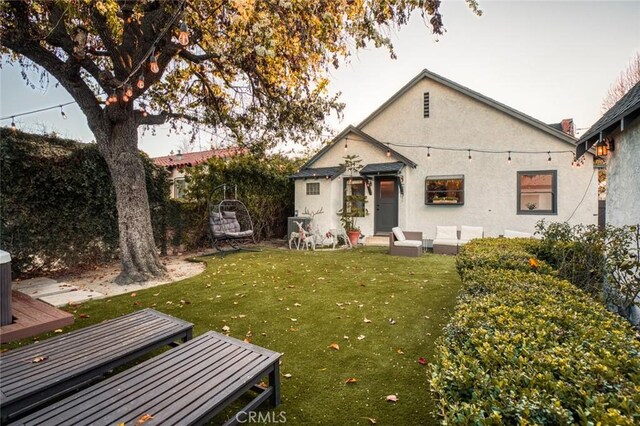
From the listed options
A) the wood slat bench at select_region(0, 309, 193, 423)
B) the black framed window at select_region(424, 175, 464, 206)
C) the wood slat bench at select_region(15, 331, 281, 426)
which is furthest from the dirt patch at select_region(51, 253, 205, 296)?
the black framed window at select_region(424, 175, 464, 206)

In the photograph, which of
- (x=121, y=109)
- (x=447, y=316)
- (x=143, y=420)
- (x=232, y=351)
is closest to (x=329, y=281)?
(x=447, y=316)

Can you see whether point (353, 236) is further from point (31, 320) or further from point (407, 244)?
point (31, 320)

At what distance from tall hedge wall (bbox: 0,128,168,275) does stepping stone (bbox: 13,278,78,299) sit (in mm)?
642

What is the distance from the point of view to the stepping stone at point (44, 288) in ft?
16.7

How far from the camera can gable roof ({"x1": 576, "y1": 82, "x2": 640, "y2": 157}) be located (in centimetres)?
362

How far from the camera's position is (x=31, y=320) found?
291 cm

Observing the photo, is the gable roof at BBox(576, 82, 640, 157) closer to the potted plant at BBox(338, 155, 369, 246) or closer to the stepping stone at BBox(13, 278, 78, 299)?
the potted plant at BBox(338, 155, 369, 246)

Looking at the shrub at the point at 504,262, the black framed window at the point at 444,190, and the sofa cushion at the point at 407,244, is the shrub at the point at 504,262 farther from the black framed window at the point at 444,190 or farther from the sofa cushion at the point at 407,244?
the black framed window at the point at 444,190

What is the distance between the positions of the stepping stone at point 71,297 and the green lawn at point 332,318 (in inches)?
15.4

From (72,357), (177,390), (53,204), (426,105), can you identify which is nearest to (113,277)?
(53,204)

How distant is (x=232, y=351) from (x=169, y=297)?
130 inches

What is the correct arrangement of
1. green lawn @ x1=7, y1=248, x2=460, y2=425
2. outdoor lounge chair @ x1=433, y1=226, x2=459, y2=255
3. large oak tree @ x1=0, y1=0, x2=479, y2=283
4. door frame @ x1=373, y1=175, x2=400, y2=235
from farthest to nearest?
door frame @ x1=373, y1=175, x2=400, y2=235, outdoor lounge chair @ x1=433, y1=226, x2=459, y2=255, large oak tree @ x1=0, y1=0, x2=479, y2=283, green lawn @ x1=7, y1=248, x2=460, y2=425

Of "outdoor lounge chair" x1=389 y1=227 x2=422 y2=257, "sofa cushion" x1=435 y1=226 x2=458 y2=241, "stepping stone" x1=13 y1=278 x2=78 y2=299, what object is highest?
"sofa cushion" x1=435 y1=226 x2=458 y2=241

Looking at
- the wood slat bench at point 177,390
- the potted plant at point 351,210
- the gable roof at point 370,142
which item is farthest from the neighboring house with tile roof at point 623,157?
the potted plant at point 351,210
